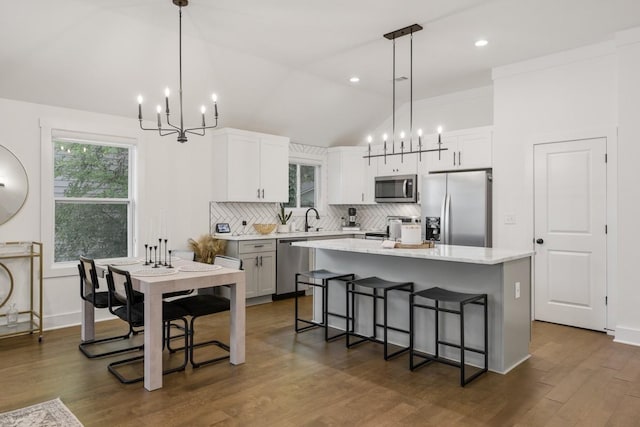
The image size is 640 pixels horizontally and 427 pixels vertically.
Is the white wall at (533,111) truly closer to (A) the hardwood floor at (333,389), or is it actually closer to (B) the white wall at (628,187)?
(B) the white wall at (628,187)

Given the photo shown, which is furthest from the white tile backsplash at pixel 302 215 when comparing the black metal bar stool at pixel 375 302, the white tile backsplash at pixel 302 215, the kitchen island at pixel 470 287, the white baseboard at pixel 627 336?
the white baseboard at pixel 627 336

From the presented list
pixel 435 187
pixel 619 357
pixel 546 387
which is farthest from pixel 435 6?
pixel 619 357

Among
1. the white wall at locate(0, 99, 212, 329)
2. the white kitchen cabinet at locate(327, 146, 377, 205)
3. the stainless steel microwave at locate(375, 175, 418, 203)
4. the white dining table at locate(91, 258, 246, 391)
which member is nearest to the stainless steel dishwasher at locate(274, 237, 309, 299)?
the white wall at locate(0, 99, 212, 329)

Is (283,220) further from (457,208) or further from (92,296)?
(92,296)

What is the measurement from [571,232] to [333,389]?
3.20 meters

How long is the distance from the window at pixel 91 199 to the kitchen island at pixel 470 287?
8.71 feet

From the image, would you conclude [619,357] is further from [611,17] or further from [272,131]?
[272,131]

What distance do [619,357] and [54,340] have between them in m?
5.11

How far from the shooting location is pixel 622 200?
4180 millimetres

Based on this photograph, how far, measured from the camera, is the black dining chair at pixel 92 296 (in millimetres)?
3676

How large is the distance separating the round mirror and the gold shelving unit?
0.34 m

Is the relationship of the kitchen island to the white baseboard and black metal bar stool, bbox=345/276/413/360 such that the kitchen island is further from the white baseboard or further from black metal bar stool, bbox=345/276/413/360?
the white baseboard

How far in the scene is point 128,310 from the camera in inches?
125

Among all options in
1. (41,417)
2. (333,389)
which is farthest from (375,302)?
(41,417)
